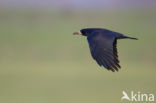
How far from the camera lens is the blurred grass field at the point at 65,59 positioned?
13095mm

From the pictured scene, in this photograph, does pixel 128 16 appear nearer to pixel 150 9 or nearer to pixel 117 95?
pixel 150 9

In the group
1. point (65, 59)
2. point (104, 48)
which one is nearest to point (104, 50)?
point (104, 48)

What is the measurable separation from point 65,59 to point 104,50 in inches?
449

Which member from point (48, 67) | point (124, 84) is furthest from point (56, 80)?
point (48, 67)

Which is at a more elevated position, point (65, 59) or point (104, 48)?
point (104, 48)

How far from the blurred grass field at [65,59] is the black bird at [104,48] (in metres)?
2.82

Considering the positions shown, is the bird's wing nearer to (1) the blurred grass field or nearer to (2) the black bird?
(2) the black bird

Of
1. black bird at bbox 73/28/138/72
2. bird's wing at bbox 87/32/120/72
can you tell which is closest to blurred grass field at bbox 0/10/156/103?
black bird at bbox 73/28/138/72

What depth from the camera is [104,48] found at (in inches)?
340

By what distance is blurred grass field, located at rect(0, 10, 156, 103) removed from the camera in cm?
1309

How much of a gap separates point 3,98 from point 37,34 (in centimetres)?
1244

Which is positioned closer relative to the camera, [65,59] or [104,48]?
[104,48]

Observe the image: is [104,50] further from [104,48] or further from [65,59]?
[65,59]

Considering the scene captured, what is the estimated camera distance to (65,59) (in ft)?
65.6
